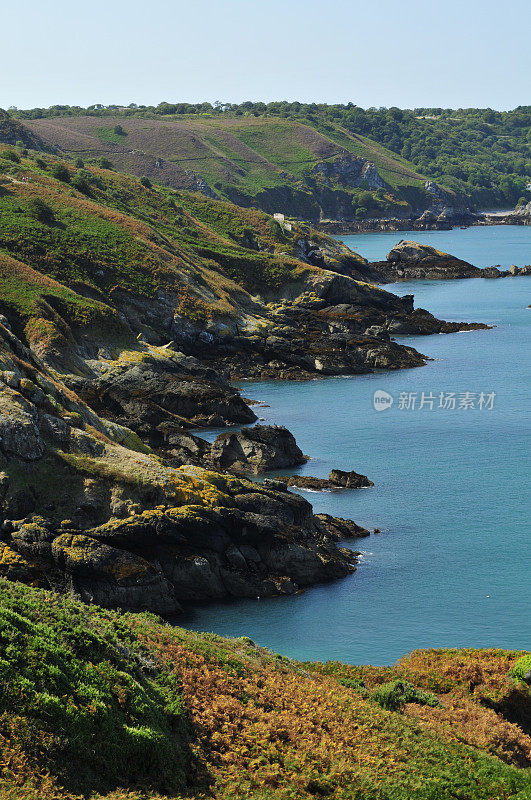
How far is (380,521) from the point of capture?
56.8 metres

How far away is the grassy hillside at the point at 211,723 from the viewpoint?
18.7 metres

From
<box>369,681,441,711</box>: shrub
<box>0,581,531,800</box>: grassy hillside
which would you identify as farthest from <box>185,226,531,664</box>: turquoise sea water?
<box>0,581,531,800</box>: grassy hillside

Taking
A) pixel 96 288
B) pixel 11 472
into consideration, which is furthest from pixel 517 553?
pixel 96 288

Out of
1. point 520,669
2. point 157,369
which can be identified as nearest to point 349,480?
point 157,369

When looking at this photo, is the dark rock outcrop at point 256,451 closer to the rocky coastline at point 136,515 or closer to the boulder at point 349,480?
the rocky coastline at point 136,515

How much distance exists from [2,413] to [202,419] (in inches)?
1373

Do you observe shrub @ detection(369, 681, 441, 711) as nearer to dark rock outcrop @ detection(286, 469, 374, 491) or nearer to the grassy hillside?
the grassy hillside

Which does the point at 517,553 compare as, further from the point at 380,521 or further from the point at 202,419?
the point at 202,419

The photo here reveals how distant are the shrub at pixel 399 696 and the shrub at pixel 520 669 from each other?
350cm

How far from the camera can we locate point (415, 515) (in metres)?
57.5

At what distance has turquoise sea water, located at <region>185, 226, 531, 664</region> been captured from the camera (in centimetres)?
4228

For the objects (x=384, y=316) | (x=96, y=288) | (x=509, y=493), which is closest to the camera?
(x=509, y=493)

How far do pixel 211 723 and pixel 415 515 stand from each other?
3682 cm

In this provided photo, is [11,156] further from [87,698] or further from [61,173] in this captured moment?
[87,698]
